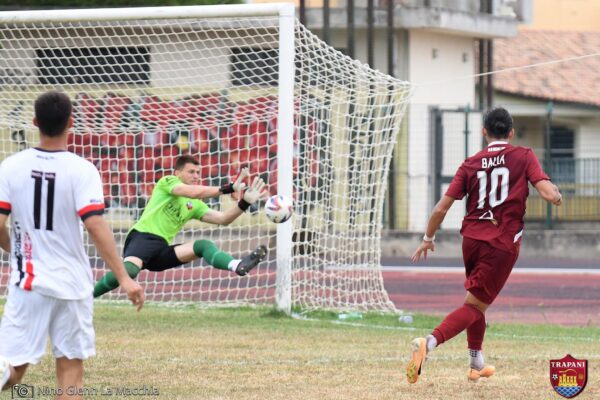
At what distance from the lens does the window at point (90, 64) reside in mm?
15602

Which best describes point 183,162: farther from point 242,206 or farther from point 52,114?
point 52,114

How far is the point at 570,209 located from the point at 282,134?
1392cm

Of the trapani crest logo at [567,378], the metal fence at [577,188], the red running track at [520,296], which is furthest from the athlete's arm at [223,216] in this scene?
the metal fence at [577,188]

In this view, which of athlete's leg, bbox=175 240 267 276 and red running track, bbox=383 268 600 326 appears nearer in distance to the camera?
athlete's leg, bbox=175 240 267 276

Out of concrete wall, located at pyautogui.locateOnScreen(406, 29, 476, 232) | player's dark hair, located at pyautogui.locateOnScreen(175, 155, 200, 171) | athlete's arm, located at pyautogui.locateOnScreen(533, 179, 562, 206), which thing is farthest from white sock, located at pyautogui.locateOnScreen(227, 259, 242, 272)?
concrete wall, located at pyautogui.locateOnScreen(406, 29, 476, 232)

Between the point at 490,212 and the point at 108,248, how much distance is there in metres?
3.23

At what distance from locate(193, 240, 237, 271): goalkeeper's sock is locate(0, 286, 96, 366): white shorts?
5280 millimetres

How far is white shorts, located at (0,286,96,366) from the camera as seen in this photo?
632 centimetres

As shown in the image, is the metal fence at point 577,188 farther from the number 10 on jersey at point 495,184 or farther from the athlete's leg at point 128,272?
the number 10 on jersey at point 495,184

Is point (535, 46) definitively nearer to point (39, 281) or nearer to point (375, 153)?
point (375, 153)

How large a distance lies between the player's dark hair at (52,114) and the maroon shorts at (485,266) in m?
3.43

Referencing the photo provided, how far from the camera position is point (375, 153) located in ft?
50.2

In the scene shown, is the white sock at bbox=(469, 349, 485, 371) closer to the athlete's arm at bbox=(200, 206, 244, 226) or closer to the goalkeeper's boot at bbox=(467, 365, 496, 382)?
the goalkeeper's boot at bbox=(467, 365, 496, 382)

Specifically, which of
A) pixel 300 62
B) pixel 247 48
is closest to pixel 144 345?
pixel 300 62
